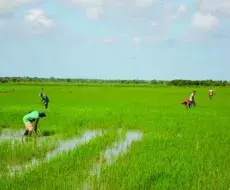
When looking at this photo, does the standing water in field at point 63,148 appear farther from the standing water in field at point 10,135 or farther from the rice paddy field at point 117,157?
the standing water in field at point 10,135

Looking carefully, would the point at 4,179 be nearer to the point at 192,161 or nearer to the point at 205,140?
the point at 192,161

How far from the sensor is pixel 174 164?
8.01 m

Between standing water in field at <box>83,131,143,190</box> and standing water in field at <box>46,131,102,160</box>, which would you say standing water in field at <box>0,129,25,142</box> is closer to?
standing water in field at <box>46,131,102,160</box>

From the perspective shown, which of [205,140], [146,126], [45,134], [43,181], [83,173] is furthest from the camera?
[146,126]

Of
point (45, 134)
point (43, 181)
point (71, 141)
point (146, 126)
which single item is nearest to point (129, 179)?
point (43, 181)

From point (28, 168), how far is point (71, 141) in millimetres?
4269

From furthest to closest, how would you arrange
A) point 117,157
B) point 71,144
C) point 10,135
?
point 10,135 → point 71,144 → point 117,157

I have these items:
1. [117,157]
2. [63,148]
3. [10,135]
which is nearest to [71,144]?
[63,148]

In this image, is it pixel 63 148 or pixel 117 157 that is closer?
pixel 117 157

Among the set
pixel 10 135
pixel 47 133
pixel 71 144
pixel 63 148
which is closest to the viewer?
pixel 63 148

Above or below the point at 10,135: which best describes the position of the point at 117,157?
above

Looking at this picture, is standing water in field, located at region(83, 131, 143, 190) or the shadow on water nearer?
standing water in field, located at region(83, 131, 143, 190)

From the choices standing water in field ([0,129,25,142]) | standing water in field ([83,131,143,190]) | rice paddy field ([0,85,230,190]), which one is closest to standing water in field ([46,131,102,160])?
rice paddy field ([0,85,230,190])

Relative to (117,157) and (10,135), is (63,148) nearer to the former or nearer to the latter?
(117,157)
